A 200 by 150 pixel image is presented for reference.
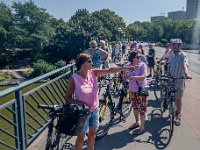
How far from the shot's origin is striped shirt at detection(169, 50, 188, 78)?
21.1 feet

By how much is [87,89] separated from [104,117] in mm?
2149

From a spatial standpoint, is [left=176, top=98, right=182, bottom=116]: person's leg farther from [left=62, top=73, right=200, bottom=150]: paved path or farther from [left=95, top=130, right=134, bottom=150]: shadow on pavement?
[left=95, top=130, right=134, bottom=150]: shadow on pavement

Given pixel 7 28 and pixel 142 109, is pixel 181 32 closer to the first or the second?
pixel 7 28

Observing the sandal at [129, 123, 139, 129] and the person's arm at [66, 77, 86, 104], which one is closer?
the person's arm at [66, 77, 86, 104]

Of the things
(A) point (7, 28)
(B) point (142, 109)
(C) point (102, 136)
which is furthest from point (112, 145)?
(A) point (7, 28)

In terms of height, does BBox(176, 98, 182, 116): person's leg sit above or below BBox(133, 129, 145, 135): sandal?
above

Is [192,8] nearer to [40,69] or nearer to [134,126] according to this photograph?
[40,69]

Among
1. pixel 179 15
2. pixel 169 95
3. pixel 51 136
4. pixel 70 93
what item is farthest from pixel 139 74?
pixel 179 15

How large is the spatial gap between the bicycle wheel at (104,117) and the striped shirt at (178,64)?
183 centimetres

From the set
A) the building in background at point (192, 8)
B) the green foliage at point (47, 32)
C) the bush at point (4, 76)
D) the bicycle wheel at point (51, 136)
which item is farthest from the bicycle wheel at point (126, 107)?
the building in background at point (192, 8)

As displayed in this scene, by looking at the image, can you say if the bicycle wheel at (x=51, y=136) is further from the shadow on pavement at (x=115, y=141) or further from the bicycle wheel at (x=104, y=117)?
the bicycle wheel at (x=104, y=117)

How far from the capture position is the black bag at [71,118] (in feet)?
11.3

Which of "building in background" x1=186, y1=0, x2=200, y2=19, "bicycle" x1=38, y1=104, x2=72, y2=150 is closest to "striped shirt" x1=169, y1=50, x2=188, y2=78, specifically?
"bicycle" x1=38, y1=104, x2=72, y2=150

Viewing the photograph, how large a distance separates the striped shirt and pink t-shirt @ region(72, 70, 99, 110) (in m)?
3.02
